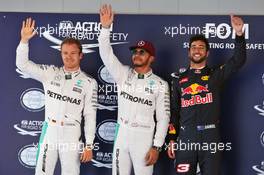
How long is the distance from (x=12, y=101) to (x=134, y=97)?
118cm

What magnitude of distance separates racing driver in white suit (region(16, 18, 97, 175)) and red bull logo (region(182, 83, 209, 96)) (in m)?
0.72

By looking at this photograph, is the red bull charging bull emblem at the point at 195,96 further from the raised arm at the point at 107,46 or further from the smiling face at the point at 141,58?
the raised arm at the point at 107,46

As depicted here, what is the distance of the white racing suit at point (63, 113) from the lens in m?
2.79

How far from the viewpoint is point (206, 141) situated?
278 cm

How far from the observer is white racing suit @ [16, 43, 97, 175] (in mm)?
2793

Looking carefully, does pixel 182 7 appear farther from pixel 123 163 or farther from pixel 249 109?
pixel 123 163

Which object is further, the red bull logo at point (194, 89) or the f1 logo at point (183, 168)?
the red bull logo at point (194, 89)

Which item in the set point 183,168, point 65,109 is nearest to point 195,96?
point 183,168

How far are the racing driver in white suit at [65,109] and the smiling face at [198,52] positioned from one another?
32.3 inches

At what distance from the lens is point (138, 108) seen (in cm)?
288

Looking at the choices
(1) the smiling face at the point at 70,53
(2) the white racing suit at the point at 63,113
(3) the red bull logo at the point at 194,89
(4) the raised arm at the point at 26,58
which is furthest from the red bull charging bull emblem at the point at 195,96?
(4) the raised arm at the point at 26,58

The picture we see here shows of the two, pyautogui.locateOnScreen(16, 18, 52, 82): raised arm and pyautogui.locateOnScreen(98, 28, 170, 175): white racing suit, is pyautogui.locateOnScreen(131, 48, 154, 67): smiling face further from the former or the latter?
pyautogui.locateOnScreen(16, 18, 52, 82): raised arm

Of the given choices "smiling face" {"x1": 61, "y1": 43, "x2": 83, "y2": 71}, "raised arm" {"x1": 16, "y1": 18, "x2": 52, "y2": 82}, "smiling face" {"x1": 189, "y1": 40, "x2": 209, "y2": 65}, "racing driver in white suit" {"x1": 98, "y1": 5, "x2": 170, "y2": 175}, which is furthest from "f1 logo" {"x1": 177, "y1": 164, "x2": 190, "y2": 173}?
"raised arm" {"x1": 16, "y1": 18, "x2": 52, "y2": 82}

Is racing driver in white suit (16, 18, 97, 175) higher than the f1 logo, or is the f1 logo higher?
racing driver in white suit (16, 18, 97, 175)
